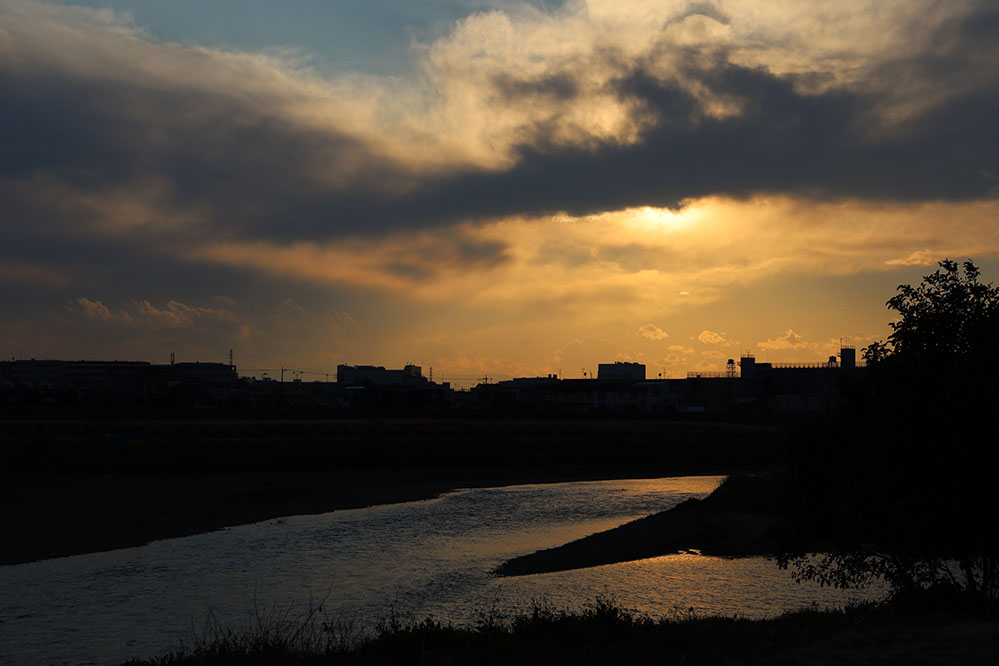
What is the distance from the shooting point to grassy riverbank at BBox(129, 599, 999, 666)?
1758 cm

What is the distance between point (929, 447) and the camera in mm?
20531

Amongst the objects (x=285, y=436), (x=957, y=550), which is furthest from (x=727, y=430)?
(x=957, y=550)

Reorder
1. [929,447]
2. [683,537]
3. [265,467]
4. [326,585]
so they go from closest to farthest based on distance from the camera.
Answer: [929,447]
[326,585]
[683,537]
[265,467]

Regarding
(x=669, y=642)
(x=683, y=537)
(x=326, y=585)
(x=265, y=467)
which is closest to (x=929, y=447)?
(x=669, y=642)

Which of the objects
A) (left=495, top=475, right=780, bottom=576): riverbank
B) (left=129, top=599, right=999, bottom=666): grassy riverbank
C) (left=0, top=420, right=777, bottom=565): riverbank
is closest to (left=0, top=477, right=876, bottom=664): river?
(left=495, top=475, right=780, bottom=576): riverbank

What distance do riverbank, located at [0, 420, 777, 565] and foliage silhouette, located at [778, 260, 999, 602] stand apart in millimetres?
4554

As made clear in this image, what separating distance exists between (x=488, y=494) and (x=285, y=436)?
55092mm

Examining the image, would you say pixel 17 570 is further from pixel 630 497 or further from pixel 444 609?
pixel 630 497

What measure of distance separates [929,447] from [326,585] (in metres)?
23.1

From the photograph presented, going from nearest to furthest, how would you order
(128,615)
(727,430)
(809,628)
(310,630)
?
(809,628) < (310,630) < (128,615) < (727,430)

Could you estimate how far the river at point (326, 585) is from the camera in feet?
88.2

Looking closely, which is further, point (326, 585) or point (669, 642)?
point (326, 585)

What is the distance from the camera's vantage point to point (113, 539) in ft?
141

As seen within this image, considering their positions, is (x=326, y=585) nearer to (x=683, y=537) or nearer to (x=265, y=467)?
(x=683, y=537)
